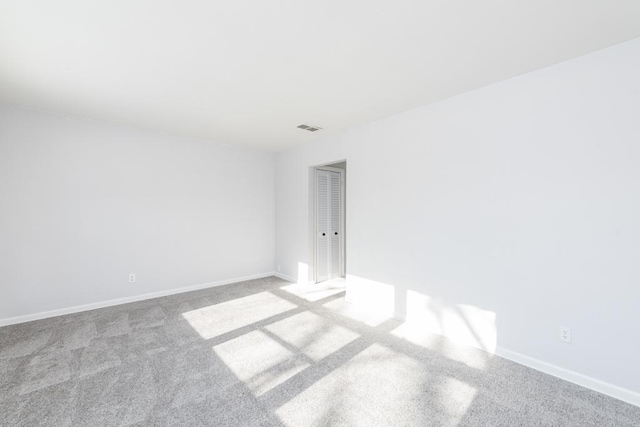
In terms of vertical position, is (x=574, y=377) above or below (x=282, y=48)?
below

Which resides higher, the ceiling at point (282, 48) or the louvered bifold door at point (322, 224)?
the ceiling at point (282, 48)

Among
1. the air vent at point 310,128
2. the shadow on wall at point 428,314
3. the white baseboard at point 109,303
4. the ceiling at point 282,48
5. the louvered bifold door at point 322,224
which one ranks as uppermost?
the ceiling at point 282,48

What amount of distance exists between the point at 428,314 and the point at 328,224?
249 cm

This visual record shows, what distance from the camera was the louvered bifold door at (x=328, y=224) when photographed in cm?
495

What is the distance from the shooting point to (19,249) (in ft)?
10.5

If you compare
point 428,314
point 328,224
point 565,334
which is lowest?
point 428,314

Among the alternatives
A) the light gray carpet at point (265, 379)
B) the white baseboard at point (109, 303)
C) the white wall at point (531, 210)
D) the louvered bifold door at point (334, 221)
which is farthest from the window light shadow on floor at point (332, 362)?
the louvered bifold door at point (334, 221)

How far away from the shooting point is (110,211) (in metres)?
3.77

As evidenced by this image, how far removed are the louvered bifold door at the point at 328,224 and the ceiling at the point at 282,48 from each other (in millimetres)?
1985

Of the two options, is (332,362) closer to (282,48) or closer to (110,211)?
(282,48)

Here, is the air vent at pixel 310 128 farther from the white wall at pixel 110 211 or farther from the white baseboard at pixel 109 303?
the white baseboard at pixel 109 303

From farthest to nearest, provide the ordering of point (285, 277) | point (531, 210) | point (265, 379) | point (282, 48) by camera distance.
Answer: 1. point (285, 277)
2. point (531, 210)
3. point (265, 379)
4. point (282, 48)

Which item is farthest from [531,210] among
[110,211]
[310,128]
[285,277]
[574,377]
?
[110,211]

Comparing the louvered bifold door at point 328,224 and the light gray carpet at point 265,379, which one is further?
the louvered bifold door at point 328,224
